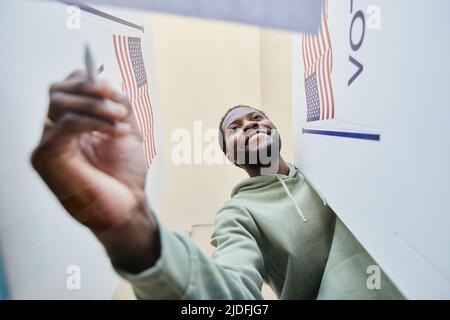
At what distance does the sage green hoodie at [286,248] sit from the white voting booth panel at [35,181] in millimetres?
270

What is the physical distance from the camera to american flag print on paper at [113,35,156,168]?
70 cm

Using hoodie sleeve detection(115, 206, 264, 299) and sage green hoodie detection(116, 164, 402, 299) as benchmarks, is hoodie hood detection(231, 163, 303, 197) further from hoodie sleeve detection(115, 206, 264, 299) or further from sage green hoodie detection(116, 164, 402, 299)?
hoodie sleeve detection(115, 206, 264, 299)

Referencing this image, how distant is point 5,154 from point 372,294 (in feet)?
2.64

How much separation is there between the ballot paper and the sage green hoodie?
49cm

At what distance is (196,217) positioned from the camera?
2.75ft

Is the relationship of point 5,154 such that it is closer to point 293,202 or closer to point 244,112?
point 244,112

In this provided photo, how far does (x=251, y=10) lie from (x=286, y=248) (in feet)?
2.26

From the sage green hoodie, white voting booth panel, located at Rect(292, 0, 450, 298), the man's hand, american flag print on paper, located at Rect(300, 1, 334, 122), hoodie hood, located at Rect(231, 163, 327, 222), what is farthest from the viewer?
hoodie hood, located at Rect(231, 163, 327, 222)

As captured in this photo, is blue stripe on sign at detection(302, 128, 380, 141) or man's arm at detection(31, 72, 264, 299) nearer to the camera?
man's arm at detection(31, 72, 264, 299)

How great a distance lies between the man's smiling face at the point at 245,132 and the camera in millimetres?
908

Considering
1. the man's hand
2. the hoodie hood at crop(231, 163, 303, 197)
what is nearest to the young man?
the man's hand

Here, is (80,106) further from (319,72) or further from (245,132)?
(319,72)

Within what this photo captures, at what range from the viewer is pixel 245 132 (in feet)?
3.02

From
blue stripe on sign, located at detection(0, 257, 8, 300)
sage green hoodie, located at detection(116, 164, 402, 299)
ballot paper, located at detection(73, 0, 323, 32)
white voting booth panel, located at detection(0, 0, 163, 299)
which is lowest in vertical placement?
sage green hoodie, located at detection(116, 164, 402, 299)
